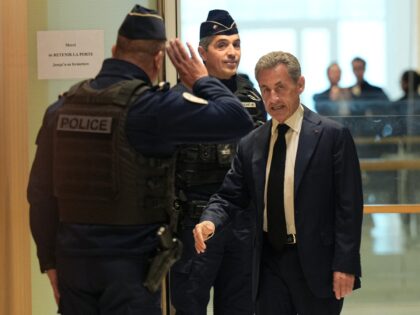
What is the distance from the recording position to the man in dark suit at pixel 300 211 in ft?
9.52

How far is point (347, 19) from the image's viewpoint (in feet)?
15.4

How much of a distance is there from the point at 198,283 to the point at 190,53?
148cm

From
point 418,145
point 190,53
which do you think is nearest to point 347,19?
point 418,145

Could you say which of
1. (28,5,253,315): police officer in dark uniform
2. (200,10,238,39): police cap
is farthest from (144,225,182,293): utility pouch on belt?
(200,10,238,39): police cap

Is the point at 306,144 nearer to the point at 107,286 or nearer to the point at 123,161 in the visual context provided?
the point at 123,161

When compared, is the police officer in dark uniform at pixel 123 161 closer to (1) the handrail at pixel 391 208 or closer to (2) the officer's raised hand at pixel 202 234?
(2) the officer's raised hand at pixel 202 234

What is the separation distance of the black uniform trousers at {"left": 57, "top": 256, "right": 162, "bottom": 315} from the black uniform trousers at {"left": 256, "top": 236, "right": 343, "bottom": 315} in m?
0.57

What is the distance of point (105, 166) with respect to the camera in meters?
2.54

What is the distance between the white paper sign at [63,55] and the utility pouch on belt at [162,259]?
195 cm

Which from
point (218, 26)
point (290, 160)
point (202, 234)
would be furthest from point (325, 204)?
point (218, 26)

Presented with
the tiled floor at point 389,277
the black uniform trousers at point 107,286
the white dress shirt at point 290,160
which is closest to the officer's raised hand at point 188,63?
the white dress shirt at point 290,160

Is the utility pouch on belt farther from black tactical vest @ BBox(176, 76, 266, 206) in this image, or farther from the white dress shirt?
black tactical vest @ BBox(176, 76, 266, 206)

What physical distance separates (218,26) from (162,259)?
1.85 metres

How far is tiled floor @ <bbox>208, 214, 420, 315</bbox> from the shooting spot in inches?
195
